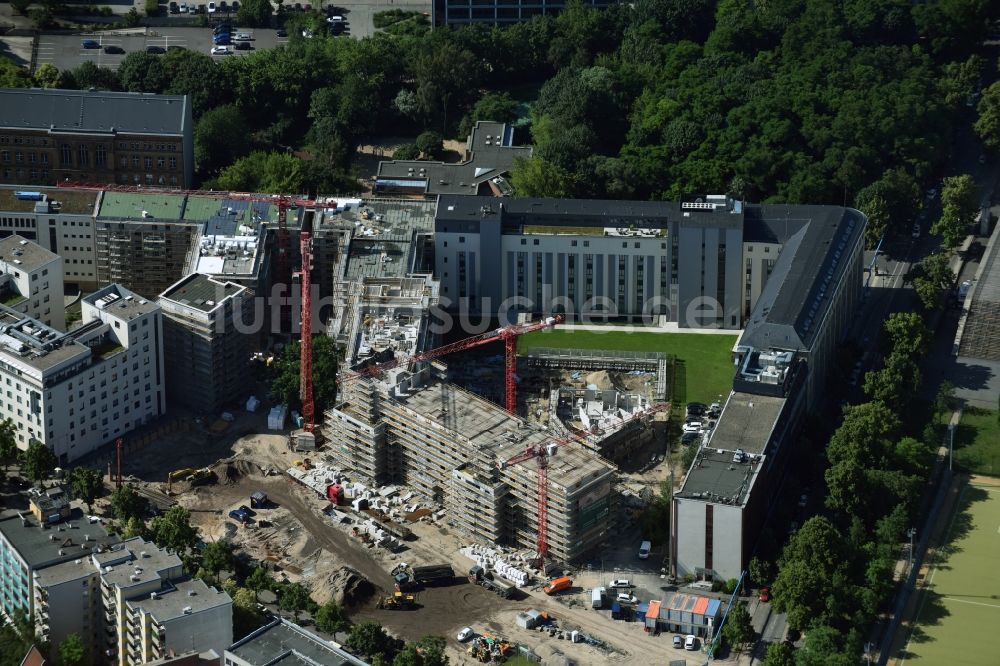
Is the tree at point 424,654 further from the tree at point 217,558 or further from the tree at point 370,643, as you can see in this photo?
the tree at point 217,558

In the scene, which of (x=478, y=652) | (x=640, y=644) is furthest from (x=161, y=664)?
(x=640, y=644)

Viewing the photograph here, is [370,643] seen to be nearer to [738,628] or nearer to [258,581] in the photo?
[258,581]

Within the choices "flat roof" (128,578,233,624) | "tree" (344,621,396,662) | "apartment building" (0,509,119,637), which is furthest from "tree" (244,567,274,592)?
"apartment building" (0,509,119,637)

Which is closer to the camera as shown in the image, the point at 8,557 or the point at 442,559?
the point at 8,557

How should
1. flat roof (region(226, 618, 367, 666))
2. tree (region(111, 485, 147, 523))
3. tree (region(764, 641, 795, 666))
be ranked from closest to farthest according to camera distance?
flat roof (region(226, 618, 367, 666)), tree (region(764, 641, 795, 666)), tree (region(111, 485, 147, 523))

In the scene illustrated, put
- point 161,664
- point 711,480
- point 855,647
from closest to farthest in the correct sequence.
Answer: point 161,664, point 855,647, point 711,480

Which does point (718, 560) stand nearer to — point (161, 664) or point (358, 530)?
point (358, 530)

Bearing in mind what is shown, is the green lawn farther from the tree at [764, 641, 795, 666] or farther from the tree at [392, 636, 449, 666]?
the tree at [392, 636, 449, 666]
